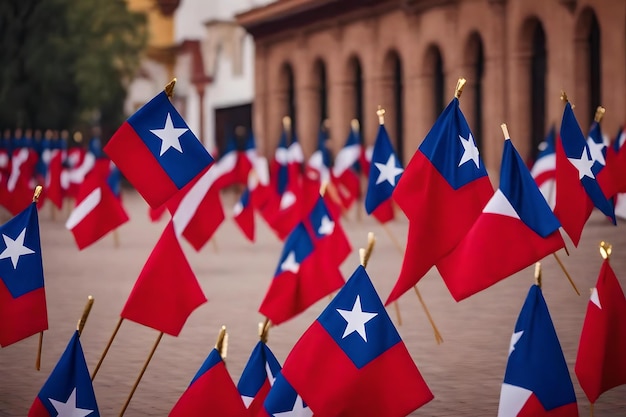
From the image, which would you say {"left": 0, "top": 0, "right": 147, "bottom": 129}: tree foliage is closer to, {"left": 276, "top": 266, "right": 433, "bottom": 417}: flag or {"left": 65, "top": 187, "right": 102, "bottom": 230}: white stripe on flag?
{"left": 65, "top": 187, "right": 102, "bottom": 230}: white stripe on flag

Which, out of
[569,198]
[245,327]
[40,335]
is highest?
[569,198]

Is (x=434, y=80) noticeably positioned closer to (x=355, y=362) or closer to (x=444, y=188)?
(x=444, y=188)

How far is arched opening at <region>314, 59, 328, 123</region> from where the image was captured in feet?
140

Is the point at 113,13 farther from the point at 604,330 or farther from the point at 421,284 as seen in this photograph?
the point at 604,330

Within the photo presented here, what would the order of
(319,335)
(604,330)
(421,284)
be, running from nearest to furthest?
(319,335) → (604,330) → (421,284)

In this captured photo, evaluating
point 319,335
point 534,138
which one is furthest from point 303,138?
point 319,335

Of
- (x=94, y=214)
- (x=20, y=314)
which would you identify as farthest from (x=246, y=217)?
(x=20, y=314)

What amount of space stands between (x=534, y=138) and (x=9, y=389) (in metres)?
22.1

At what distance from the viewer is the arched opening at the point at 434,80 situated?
35.3m

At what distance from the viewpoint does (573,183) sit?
9.86 m

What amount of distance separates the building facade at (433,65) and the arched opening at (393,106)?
4 centimetres

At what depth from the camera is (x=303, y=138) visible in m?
43.0

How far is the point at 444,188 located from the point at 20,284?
121 inches

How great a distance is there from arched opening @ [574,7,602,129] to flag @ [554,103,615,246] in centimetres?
1699
